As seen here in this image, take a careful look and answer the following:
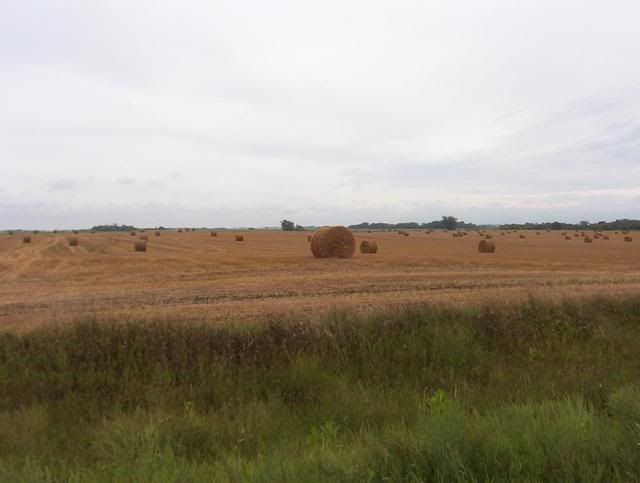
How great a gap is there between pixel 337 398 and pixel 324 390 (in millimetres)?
383

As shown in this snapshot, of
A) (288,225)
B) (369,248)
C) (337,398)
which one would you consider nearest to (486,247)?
(369,248)

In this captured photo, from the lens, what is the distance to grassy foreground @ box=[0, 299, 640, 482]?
4.12 meters

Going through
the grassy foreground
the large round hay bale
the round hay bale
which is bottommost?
the grassy foreground

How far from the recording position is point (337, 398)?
6.64 m

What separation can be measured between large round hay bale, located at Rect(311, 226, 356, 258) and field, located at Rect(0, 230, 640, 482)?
14.4 m

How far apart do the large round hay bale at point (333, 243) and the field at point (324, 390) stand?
14.4 metres

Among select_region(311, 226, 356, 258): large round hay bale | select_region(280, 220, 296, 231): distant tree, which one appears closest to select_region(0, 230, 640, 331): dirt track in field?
select_region(311, 226, 356, 258): large round hay bale

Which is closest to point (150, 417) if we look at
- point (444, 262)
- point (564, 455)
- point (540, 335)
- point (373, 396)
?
point (373, 396)

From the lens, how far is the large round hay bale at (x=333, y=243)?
90.1 feet

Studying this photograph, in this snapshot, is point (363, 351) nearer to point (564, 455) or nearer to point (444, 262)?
point (564, 455)

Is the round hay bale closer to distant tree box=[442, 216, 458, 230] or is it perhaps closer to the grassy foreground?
the grassy foreground

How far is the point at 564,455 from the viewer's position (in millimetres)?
4008

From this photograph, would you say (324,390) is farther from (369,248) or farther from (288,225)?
(288,225)

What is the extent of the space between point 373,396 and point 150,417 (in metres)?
2.70
